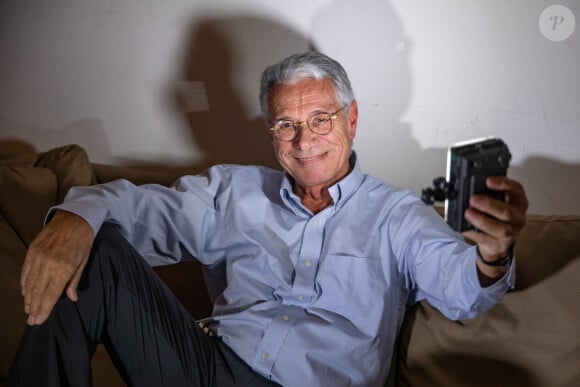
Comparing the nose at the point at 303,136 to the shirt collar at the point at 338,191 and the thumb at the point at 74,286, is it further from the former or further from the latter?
the thumb at the point at 74,286

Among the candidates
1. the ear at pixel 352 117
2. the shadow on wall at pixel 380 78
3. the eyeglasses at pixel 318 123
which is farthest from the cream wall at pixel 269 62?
the eyeglasses at pixel 318 123

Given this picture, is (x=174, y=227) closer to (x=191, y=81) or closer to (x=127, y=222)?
(x=127, y=222)

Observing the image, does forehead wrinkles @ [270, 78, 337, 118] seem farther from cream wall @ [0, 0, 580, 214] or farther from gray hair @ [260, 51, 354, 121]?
cream wall @ [0, 0, 580, 214]

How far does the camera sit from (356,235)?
5.41ft

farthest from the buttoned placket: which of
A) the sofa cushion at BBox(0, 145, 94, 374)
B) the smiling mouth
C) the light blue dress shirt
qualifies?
the sofa cushion at BBox(0, 145, 94, 374)

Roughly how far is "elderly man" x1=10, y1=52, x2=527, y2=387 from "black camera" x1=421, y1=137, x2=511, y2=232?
7 cm

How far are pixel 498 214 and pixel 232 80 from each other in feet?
3.85

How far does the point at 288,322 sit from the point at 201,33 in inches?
38.7

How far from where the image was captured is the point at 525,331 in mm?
1522

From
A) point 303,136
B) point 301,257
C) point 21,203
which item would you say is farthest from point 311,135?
point 21,203

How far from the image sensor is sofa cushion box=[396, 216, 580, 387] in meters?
1.49

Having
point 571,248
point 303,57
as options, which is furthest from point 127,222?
point 571,248

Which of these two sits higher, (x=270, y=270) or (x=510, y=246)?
(x=510, y=246)

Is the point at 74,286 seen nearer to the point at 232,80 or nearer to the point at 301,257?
the point at 301,257
